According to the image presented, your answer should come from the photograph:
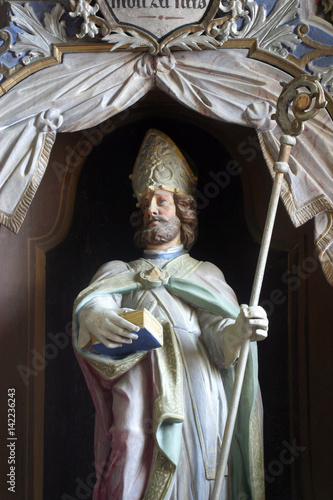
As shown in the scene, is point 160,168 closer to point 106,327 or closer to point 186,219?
point 186,219

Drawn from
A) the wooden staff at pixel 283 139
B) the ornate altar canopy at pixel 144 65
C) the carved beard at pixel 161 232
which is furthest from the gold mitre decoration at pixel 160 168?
the wooden staff at pixel 283 139

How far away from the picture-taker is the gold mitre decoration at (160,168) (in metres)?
5.06

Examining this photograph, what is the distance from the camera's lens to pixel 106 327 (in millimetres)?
4379

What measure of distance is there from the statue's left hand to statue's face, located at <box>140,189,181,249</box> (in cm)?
78

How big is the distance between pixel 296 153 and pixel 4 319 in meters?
1.59

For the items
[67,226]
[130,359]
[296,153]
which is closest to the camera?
[130,359]

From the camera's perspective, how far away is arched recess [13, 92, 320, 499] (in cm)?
507

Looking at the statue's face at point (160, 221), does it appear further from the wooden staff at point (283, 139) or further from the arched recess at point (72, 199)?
the wooden staff at point (283, 139)

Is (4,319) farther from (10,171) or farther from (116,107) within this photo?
(116,107)

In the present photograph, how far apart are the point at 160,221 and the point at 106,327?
801 millimetres

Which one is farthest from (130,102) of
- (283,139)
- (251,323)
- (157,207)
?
(251,323)

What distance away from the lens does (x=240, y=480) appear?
4.53m

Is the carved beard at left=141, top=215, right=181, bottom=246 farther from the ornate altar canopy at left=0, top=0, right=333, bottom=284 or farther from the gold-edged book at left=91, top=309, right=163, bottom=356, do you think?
the gold-edged book at left=91, top=309, right=163, bottom=356

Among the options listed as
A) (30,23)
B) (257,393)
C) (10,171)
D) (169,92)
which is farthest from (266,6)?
(257,393)
